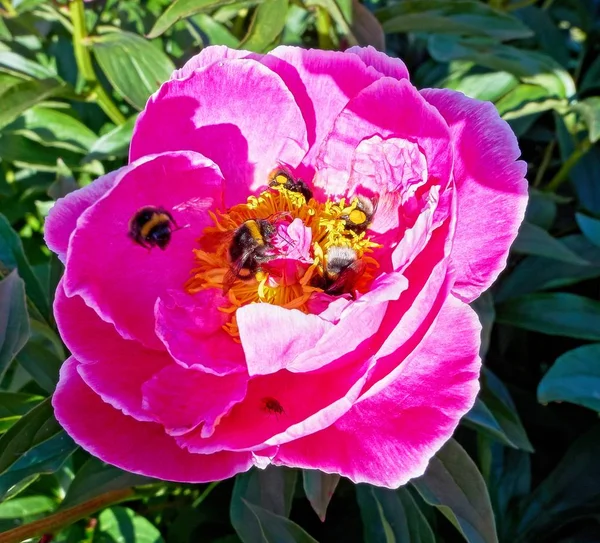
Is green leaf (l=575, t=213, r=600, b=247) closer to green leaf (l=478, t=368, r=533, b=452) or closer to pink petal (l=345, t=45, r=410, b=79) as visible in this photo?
green leaf (l=478, t=368, r=533, b=452)

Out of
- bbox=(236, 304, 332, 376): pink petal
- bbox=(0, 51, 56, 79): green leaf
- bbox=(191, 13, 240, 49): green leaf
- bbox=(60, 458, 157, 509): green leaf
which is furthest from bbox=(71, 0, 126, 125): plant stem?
bbox=(236, 304, 332, 376): pink petal

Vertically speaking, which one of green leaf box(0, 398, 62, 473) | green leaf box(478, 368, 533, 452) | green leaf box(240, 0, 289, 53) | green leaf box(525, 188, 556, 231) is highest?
green leaf box(240, 0, 289, 53)

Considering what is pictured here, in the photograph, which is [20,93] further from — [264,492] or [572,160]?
[572,160]

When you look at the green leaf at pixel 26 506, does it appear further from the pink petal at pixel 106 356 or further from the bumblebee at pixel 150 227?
the bumblebee at pixel 150 227

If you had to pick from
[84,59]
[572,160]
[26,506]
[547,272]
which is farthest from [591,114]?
[26,506]

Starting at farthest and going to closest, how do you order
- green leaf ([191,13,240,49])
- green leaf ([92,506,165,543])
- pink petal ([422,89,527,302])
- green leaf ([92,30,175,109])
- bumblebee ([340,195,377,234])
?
1. green leaf ([191,13,240,49])
2. green leaf ([92,30,175,109])
3. green leaf ([92,506,165,543])
4. bumblebee ([340,195,377,234])
5. pink petal ([422,89,527,302])

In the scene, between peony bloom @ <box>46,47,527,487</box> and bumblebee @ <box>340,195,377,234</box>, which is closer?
peony bloom @ <box>46,47,527,487</box>
